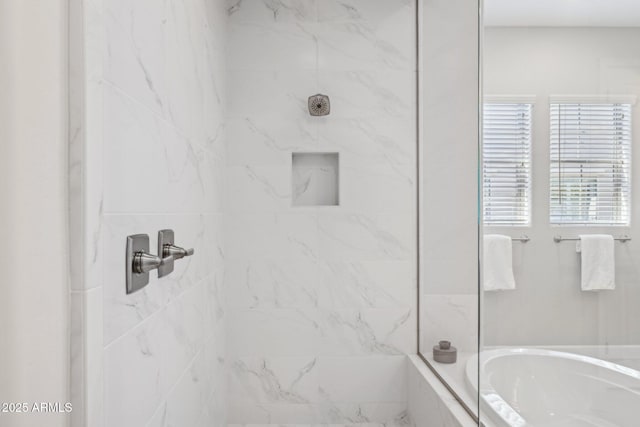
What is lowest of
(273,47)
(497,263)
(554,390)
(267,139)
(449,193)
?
(554,390)

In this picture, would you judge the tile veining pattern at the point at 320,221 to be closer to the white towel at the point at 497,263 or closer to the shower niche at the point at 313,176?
the shower niche at the point at 313,176

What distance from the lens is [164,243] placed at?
3.67 feet

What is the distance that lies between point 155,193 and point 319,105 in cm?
112

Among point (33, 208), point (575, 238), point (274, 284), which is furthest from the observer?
point (274, 284)

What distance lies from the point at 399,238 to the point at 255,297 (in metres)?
0.78

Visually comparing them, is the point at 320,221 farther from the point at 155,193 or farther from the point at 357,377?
the point at 155,193

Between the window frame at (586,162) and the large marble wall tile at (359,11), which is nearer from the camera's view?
the window frame at (586,162)

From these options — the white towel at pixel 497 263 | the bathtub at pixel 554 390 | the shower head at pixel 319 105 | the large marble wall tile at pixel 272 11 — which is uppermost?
the large marble wall tile at pixel 272 11

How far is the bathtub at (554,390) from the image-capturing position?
874 mm

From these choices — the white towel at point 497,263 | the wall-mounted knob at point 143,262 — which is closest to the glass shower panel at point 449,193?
the white towel at point 497,263

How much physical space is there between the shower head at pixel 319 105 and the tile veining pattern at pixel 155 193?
45cm

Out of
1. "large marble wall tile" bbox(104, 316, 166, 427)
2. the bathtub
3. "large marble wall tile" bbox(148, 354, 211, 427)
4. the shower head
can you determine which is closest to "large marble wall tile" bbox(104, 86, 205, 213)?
"large marble wall tile" bbox(104, 316, 166, 427)

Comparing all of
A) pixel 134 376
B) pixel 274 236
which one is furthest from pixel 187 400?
pixel 274 236

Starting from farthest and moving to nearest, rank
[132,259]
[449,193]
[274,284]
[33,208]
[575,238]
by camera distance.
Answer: [274,284]
[449,193]
[575,238]
[132,259]
[33,208]
